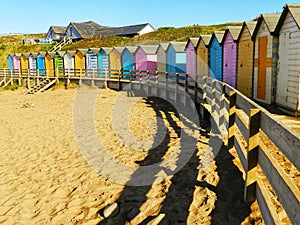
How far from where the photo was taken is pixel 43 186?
6.52 m

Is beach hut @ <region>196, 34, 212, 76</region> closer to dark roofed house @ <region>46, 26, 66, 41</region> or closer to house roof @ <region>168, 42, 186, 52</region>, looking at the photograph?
house roof @ <region>168, 42, 186, 52</region>

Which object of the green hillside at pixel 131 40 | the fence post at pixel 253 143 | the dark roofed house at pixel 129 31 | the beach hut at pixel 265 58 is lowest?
the fence post at pixel 253 143

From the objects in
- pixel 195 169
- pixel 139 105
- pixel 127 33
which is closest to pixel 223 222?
pixel 195 169

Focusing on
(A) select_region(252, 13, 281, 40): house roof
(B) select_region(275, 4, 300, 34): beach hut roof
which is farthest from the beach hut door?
(B) select_region(275, 4, 300, 34): beach hut roof

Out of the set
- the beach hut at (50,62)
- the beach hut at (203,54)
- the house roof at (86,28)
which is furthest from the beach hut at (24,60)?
the beach hut at (203,54)

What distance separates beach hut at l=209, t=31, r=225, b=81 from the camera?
669 inches

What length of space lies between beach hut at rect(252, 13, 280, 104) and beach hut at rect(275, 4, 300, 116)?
24 cm

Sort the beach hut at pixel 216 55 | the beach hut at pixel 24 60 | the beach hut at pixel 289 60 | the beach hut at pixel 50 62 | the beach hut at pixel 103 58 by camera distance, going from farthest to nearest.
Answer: the beach hut at pixel 24 60, the beach hut at pixel 50 62, the beach hut at pixel 103 58, the beach hut at pixel 216 55, the beach hut at pixel 289 60

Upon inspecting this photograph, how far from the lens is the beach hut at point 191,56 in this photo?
66.0 ft

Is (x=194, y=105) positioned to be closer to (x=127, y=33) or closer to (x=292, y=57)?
(x=292, y=57)

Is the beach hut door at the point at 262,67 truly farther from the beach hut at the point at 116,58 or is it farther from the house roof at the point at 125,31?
the house roof at the point at 125,31

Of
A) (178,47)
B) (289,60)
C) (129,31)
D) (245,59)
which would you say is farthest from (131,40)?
(289,60)

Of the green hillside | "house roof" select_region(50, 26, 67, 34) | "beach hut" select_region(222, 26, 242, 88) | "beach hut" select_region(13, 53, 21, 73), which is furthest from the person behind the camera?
"house roof" select_region(50, 26, 67, 34)

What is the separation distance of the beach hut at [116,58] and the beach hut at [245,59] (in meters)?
15.3
